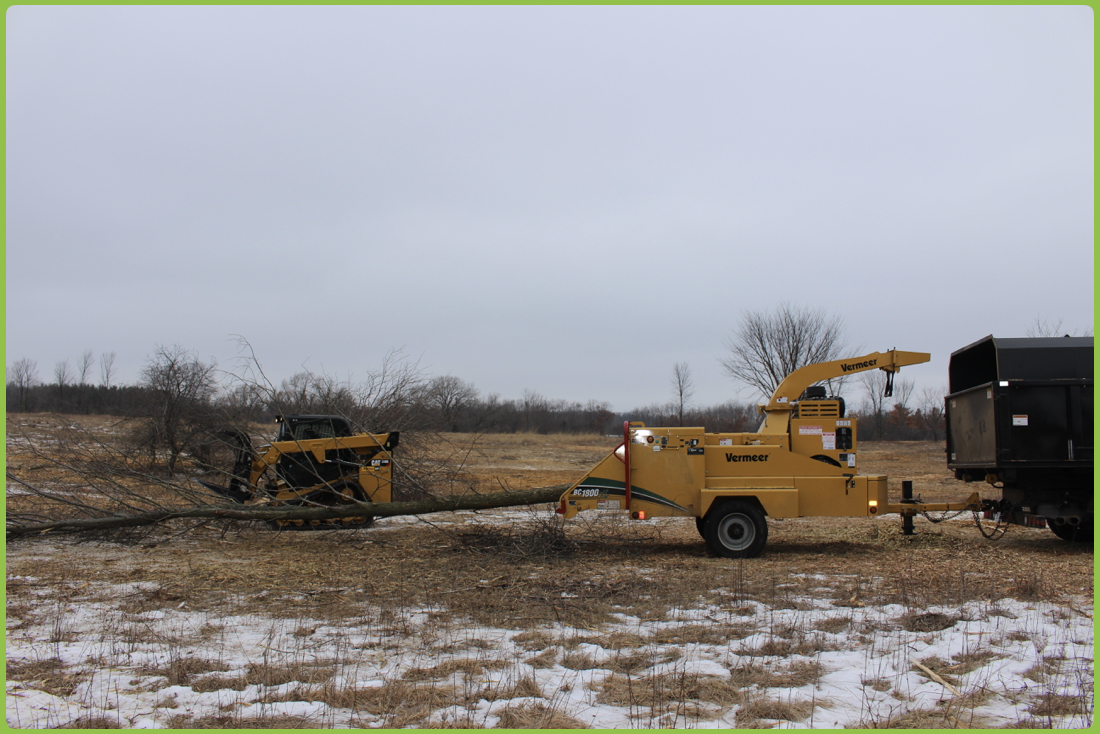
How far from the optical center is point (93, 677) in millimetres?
5168

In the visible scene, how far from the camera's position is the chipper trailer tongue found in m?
10.1

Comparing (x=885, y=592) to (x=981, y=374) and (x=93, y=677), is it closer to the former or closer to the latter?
(x=981, y=374)

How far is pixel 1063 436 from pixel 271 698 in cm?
1037

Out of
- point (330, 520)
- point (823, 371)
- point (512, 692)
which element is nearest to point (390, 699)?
point (512, 692)

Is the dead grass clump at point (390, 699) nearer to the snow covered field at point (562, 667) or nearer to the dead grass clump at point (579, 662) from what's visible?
the snow covered field at point (562, 667)

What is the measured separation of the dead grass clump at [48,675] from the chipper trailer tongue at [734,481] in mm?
6035

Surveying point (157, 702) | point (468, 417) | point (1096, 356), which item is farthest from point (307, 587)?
point (468, 417)

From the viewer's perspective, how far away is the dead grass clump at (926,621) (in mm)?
6346

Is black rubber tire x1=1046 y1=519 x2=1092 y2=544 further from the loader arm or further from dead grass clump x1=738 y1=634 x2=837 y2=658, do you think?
dead grass clump x1=738 y1=634 x2=837 y2=658

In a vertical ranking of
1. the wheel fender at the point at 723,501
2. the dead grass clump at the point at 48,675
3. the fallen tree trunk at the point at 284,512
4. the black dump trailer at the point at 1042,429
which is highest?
the black dump trailer at the point at 1042,429

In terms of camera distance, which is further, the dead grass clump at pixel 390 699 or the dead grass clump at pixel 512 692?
the dead grass clump at pixel 512 692

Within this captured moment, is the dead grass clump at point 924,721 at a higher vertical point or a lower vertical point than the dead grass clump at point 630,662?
lower

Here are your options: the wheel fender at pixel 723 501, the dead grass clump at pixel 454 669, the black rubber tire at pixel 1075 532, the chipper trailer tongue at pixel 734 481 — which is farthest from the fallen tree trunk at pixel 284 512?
the black rubber tire at pixel 1075 532

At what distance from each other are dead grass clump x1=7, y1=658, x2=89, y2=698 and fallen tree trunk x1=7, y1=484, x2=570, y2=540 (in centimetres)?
518
